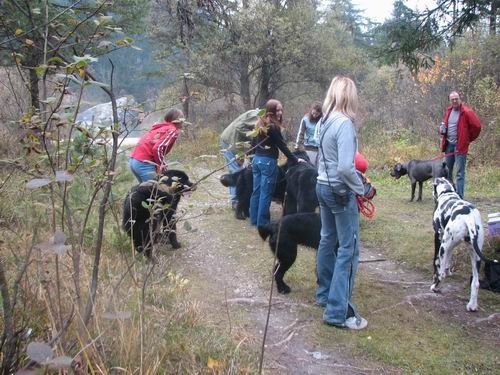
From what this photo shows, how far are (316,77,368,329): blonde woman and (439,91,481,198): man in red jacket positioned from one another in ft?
15.9

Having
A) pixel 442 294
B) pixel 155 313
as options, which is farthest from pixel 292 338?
pixel 442 294

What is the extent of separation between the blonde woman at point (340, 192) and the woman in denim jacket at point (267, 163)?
205 cm

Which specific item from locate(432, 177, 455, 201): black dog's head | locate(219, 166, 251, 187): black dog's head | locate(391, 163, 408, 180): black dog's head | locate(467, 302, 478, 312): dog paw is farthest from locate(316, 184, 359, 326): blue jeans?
locate(391, 163, 408, 180): black dog's head

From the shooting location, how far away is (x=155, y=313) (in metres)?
3.59

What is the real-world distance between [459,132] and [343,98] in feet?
17.0

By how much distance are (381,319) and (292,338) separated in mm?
958

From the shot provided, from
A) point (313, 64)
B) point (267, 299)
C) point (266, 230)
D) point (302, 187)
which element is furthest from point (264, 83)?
point (267, 299)

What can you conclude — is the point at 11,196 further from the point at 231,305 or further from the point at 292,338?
the point at 292,338

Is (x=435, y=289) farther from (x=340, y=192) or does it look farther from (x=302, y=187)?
(x=302, y=187)

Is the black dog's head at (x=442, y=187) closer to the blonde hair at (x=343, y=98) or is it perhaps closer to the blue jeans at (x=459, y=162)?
the blonde hair at (x=343, y=98)

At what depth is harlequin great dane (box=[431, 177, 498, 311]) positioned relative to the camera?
4.50 m

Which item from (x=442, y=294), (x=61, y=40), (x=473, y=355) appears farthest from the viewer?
(x=442, y=294)

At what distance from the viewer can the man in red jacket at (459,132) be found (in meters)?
8.20

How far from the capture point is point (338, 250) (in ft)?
13.9
